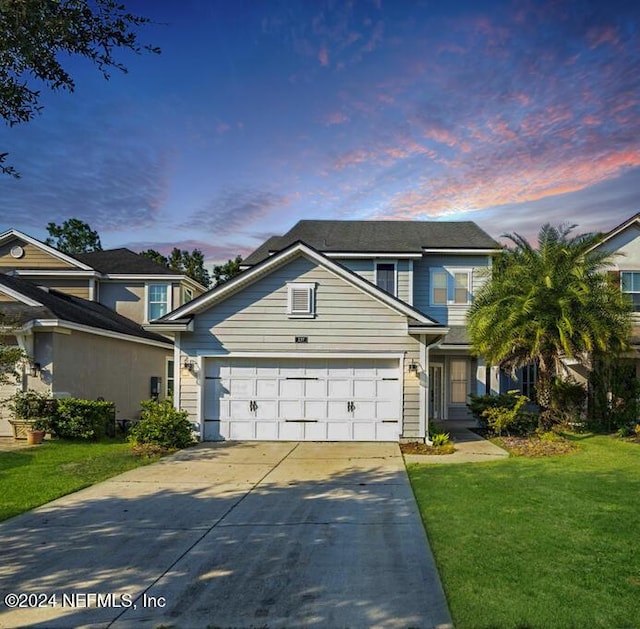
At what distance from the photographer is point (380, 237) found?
21.6 meters

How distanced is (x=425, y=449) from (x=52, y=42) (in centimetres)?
1080

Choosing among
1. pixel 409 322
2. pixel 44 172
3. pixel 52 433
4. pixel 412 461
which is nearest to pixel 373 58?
pixel 409 322

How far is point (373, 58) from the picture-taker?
12820 millimetres

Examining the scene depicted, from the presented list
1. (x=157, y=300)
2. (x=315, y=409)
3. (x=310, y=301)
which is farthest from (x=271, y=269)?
(x=157, y=300)

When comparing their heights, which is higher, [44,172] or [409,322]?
[44,172]

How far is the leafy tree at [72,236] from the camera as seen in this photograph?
5403 centimetres

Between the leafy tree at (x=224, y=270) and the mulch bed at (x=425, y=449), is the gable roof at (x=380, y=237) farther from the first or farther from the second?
the leafy tree at (x=224, y=270)

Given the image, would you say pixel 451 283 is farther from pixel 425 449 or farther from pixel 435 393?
pixel 425 449

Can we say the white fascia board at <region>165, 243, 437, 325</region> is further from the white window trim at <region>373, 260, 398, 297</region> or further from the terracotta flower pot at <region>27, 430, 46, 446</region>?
the white window trim at <region>373, 260, 398, 297</region>

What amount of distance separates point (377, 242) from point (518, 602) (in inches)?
681

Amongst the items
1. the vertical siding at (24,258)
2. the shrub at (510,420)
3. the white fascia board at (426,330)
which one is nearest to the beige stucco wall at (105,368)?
the vertical siding at (24,258)

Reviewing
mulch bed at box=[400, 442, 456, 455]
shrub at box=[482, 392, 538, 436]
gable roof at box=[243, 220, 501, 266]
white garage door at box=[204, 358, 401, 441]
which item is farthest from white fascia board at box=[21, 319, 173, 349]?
shrub at box=[482, 392, 538, 436]

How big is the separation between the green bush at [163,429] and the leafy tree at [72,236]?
45815 mm

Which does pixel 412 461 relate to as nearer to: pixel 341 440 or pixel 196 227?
pixel 341 440
